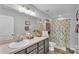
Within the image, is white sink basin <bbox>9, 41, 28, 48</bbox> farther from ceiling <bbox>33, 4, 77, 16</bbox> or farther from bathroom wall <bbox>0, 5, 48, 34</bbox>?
ceiling <bbox>33, 4, 77, 16</bbox>

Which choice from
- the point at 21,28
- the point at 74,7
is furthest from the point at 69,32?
the point at 21,28

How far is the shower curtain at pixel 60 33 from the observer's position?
1876 mm

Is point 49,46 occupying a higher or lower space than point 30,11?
lower

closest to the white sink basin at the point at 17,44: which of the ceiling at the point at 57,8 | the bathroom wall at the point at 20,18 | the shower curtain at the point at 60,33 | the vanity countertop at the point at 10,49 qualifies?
the vanity countertop at the point at 10,49

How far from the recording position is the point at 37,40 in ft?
6.45

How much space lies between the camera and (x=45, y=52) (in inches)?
72.2

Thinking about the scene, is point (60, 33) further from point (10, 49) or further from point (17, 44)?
point (10, 49)

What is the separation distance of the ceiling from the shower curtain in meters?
0.17

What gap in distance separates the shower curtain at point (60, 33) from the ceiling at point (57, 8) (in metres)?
0.17

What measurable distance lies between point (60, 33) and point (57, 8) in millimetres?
471

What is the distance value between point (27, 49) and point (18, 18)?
58 centimetres
